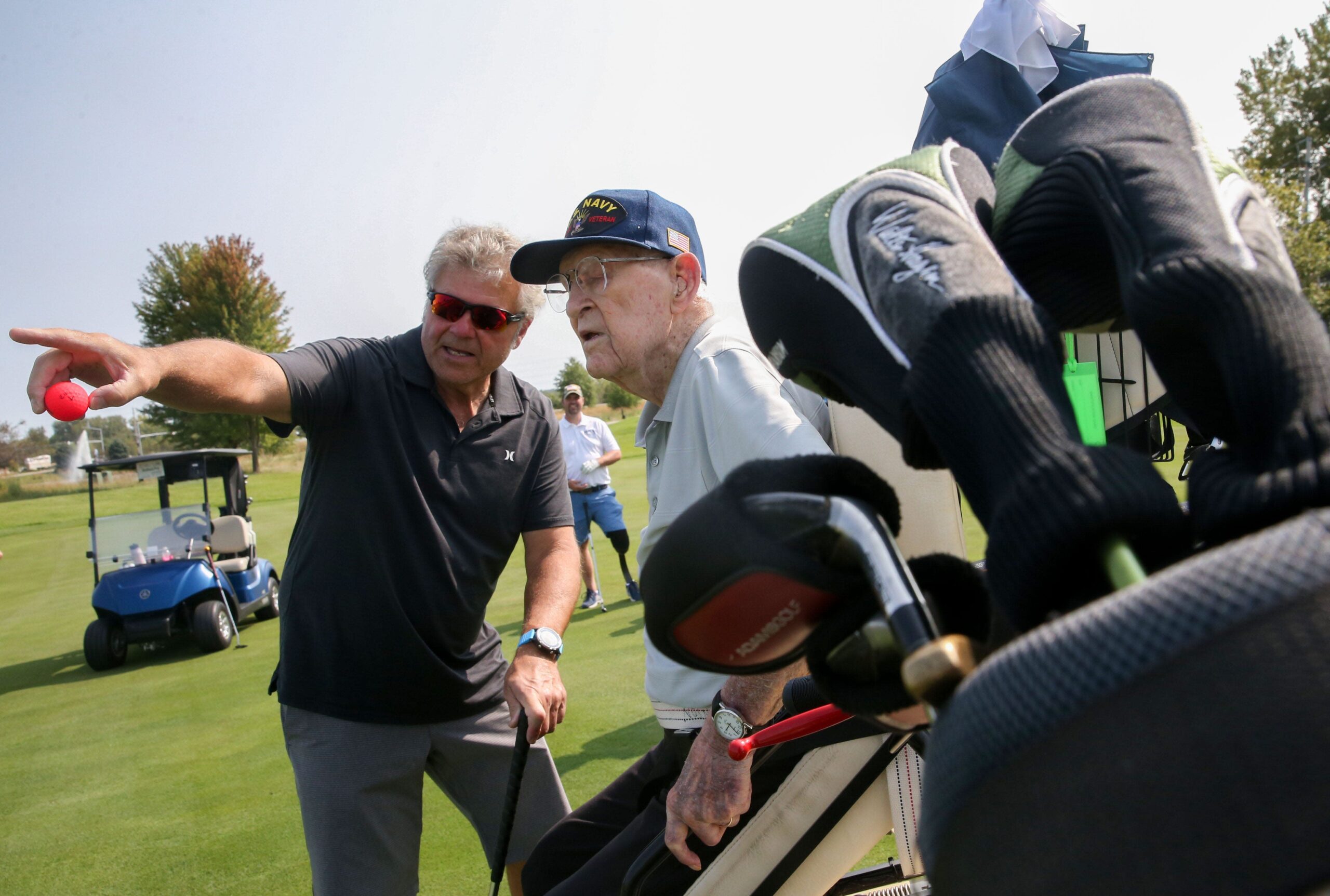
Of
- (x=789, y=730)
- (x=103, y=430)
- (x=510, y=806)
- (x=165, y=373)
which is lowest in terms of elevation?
(x=103, y=430)

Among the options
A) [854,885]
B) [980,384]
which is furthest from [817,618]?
[854,885]

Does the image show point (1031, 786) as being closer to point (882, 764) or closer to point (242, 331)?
point (882, 764)

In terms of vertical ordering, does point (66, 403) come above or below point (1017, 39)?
below

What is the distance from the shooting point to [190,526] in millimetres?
11398

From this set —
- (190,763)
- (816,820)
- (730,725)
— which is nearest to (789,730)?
(730,725)

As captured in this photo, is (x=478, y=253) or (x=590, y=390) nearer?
(x=478, y=253)

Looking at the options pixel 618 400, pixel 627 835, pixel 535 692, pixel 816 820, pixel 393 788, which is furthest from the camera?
pixel 618 400

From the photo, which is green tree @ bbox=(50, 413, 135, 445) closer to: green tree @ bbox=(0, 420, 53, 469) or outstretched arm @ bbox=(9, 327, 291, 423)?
green tree @ bbox=(0, 420, 53, 469)

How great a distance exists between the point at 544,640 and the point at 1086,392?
218 centimetres

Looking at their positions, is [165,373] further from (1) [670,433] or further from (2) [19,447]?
(2) [19,447]

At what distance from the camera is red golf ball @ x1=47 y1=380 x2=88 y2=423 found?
180 cm

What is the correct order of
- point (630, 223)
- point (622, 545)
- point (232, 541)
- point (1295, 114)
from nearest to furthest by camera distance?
1. point (630, 223)
2. point (622, 545)
3. point (232, 541)
4. point (1295, 114)

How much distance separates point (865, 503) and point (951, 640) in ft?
0.47

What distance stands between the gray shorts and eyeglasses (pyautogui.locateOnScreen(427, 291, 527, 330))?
4.92 ft
